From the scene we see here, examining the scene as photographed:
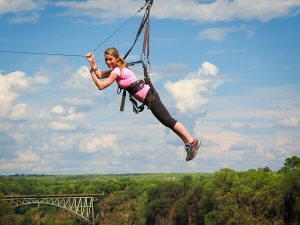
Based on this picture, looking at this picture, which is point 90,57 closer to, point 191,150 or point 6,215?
point 191,150

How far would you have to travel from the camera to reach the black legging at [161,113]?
11375 mm

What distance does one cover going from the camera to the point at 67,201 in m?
125

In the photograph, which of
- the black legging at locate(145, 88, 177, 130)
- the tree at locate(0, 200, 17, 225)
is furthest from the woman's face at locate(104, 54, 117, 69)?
the tree at locate(0, 200, 17, 225)

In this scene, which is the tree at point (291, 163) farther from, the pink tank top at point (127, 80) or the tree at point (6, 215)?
the pink tank top at point (127, 80)

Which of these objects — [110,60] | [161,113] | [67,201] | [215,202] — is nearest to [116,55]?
[110,60]

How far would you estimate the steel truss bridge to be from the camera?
4592 inches

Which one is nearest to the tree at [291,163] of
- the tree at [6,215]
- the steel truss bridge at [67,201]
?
the steel truss bridge at [67,201]

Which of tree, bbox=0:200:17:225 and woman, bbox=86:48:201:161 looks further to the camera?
tree, bbox=0:200:17:225

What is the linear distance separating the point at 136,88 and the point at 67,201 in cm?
11585

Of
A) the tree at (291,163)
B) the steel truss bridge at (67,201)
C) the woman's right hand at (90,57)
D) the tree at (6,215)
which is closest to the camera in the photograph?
the woman's right hand at (90,57)

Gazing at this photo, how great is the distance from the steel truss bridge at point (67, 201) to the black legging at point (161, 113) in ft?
328

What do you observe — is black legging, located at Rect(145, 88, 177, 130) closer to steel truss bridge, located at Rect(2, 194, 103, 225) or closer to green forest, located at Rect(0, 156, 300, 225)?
green forest, located at Rect(0, 156, 300, 225)

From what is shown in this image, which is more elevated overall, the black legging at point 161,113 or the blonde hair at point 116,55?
the blonde hair at point 116,55

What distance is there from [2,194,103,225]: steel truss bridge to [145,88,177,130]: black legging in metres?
100
